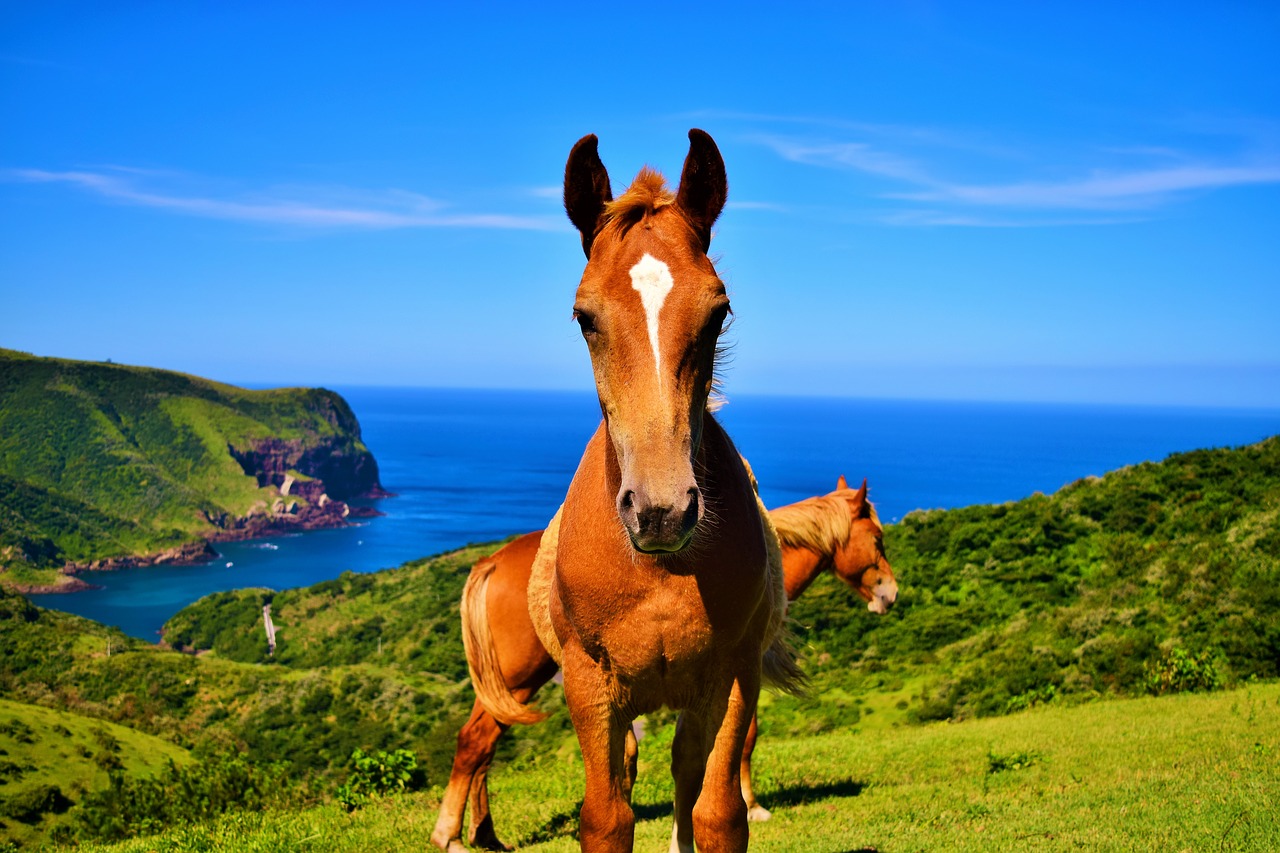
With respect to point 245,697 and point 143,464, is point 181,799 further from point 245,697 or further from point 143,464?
point 143,464

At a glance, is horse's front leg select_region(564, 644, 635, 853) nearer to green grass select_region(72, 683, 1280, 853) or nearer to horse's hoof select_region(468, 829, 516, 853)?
green grass select_region(72, 683, 1280, 853)

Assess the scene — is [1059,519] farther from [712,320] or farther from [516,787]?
[712,320]

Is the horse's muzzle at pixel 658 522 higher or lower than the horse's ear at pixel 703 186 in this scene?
lower

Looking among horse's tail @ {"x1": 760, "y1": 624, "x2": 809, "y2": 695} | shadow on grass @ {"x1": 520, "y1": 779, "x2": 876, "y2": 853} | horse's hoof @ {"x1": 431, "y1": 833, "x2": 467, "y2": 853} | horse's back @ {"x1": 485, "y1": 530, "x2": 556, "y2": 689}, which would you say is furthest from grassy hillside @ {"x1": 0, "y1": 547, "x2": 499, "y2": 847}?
horse's tail @ {"x1": 760, "y1": 624, "x2": 809, "y2": 695}

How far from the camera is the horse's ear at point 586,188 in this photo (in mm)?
2930

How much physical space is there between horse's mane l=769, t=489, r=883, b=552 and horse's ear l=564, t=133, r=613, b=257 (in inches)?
230

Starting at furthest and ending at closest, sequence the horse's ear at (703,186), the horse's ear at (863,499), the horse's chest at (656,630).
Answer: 1. the horse's ear at (863,499)
2. the horse's chest at (656,630)
3. the horse's ear at (703,186)

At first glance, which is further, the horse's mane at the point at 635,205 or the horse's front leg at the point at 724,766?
the horse's front leg at the point at 724,766

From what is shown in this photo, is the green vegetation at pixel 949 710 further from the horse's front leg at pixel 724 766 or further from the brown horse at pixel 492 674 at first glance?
the horse's front leg at pixel 724 766

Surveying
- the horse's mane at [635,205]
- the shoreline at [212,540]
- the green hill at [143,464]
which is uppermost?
the horse's mane at [635,205]

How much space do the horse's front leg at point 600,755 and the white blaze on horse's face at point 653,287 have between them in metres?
1.27

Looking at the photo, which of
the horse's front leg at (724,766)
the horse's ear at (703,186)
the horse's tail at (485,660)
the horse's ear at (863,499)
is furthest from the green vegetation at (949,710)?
the horse's ear at (703,186)

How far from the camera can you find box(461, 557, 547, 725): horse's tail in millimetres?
6449

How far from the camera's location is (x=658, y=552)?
2535 mm
